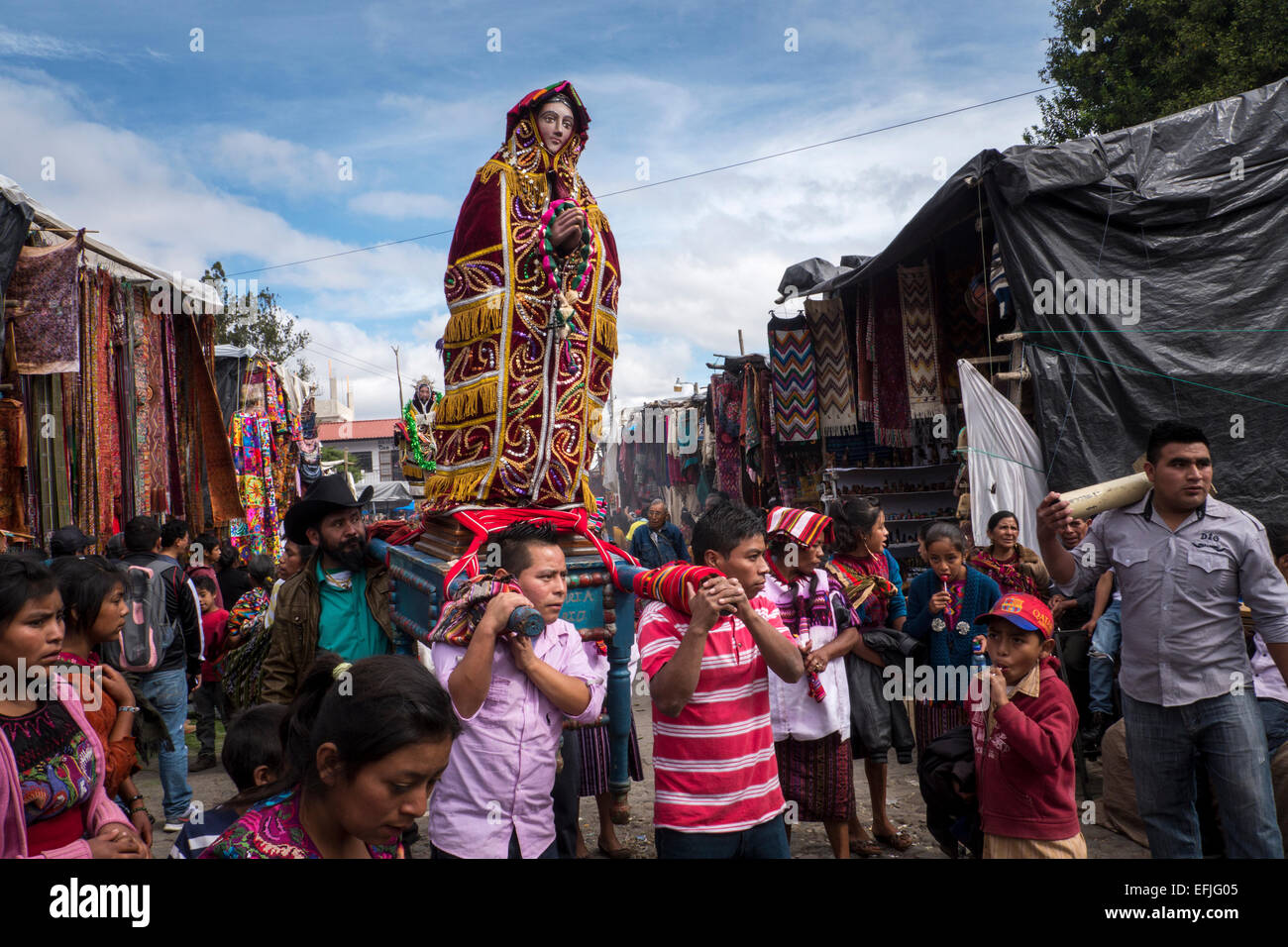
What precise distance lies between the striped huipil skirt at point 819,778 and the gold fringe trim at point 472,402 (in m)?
1.99

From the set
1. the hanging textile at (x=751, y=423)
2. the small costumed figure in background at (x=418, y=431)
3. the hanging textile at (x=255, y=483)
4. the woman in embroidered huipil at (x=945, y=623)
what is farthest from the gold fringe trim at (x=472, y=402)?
the hanging textile at (x=255, y=483)

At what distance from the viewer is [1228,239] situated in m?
6.32

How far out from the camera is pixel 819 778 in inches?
165

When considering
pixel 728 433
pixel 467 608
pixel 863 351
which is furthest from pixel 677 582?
pixel 728 433

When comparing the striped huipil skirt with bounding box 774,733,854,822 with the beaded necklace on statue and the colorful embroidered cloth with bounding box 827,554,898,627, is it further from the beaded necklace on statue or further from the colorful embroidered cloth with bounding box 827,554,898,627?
the beaded necklace on statue

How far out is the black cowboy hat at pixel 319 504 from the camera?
3688mm

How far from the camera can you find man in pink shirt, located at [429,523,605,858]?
97.4 inches

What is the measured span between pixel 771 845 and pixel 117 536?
5553 millimetres

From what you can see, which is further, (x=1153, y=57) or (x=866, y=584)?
(x=1153, y=57)

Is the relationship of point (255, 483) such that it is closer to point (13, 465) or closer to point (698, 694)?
point (13, 465)

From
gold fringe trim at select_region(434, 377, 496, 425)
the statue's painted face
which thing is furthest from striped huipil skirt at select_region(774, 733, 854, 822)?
the statue's painted face

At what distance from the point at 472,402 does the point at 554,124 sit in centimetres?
127
